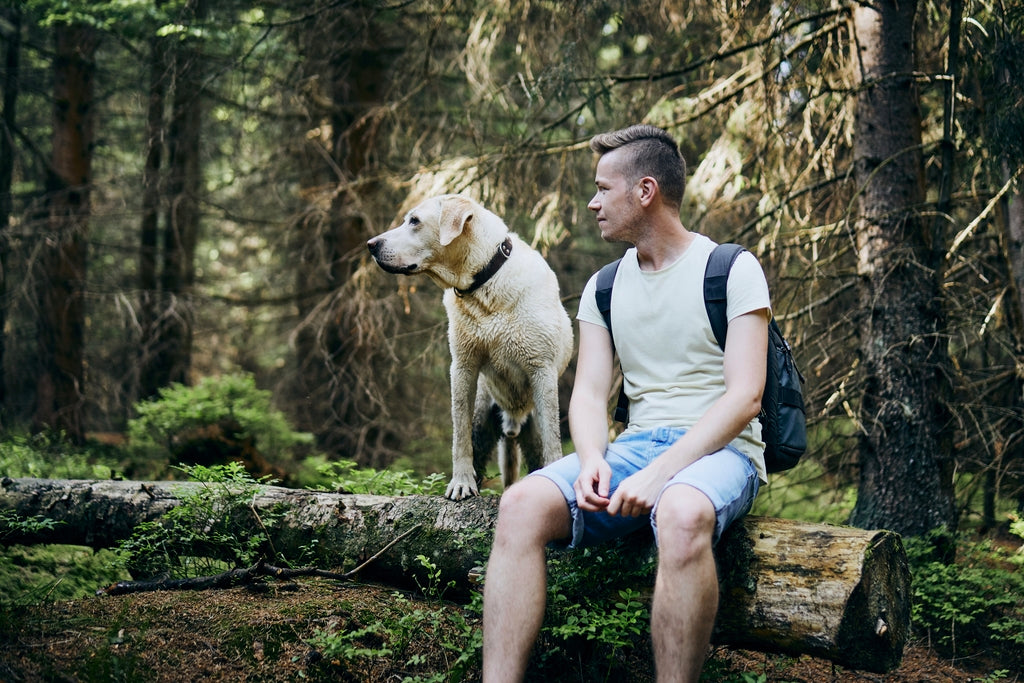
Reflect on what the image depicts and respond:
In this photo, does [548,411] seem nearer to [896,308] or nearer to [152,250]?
[896,308]

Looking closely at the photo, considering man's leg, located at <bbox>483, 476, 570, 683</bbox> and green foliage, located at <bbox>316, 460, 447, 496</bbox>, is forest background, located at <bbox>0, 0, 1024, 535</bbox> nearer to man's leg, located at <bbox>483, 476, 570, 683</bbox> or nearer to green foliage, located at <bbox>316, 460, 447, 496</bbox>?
green foliage, located at <bbox>316, 460, 447, 496</bbox>

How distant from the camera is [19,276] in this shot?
1078 cm

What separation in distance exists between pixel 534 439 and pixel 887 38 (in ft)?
13.4

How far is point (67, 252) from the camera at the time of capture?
36.1 ft

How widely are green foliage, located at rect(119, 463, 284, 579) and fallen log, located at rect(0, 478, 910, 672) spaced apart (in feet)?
0.27

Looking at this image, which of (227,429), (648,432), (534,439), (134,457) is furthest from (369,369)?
(648,432)

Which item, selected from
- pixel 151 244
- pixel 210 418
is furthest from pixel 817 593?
pixel 151 244

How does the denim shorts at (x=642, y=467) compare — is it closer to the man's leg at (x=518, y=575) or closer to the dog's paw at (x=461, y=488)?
the man's leg at (x=518, y=575)

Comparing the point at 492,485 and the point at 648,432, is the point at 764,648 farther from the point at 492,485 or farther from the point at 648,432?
the point at 492,485

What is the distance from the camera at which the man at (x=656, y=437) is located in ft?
9.47

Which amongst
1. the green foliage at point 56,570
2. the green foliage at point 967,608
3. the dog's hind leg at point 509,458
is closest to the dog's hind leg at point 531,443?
the dog's hind leg at point 509,458

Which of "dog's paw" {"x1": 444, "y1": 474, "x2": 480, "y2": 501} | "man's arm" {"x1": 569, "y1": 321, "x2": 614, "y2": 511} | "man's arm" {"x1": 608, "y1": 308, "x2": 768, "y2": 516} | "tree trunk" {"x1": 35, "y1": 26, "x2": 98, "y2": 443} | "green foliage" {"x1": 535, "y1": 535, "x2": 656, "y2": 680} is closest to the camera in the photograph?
"man's arm" {"x1": 608, "y1": 308, "x2": 768, "y2": 516}

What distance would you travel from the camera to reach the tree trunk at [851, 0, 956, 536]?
222 inches

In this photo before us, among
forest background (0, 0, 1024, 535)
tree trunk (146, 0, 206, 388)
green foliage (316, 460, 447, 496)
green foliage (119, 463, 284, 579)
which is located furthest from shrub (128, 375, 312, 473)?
green foliage (119, 463, 284, 579)
